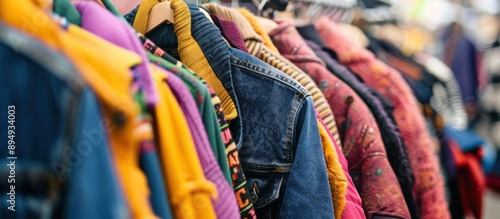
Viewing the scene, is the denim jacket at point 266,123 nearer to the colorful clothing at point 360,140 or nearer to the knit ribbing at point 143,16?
the knit ribbing at point 143,16

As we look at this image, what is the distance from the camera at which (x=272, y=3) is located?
3.86ft

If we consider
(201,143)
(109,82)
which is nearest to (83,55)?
(109,82)

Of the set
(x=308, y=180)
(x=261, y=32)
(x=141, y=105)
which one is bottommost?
(x=308, y=180)

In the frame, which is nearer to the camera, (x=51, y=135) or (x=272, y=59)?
(x=51, y=135)

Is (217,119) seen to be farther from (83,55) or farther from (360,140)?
(360,140)

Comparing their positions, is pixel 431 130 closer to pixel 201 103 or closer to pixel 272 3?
pixel 272 3

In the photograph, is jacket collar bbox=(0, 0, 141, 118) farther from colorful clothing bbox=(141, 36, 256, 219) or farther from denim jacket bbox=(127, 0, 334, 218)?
denim jacket bbox=(127, 0, 334, 218)

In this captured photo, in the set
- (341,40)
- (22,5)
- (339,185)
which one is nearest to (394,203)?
(339,185)

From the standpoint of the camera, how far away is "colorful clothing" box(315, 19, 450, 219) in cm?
103

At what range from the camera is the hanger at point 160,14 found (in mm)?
782

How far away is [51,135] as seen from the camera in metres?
0.45

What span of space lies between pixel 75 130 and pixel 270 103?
1.20 ft

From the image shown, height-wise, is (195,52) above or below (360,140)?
above

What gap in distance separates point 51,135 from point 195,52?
1.10 ft
